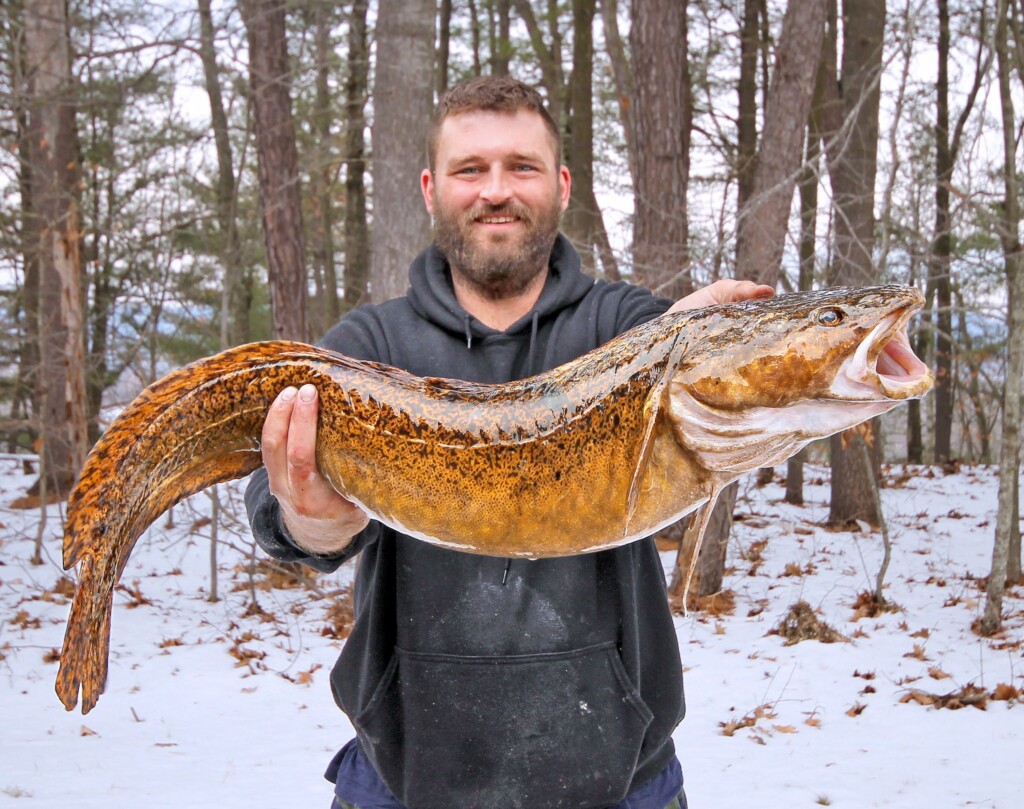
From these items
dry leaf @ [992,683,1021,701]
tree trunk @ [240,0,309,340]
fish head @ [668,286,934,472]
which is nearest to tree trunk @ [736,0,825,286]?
dry leaf @ [992,683,1021,701]

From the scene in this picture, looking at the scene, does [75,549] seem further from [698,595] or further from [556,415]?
[698,595]

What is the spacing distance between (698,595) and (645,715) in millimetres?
6420

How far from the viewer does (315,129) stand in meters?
19.3

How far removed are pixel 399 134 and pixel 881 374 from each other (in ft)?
22.2

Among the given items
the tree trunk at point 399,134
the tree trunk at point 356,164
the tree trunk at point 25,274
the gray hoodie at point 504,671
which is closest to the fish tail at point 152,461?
the gray hoodie at point 504,671

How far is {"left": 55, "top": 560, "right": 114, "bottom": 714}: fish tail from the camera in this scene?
6.11ft

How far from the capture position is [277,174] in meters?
9.98

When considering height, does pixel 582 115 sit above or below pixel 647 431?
above

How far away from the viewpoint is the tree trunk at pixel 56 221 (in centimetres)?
1015

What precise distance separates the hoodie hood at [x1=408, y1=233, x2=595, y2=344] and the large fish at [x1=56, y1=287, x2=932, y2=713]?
657mm

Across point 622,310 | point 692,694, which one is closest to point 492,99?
point 622,310

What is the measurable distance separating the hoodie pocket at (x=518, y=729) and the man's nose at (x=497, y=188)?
1383 millimetres

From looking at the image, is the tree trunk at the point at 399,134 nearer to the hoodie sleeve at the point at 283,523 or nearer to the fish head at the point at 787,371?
the hoodie sleeve at the point at 283,523

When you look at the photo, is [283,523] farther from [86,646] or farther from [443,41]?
[443,41]
